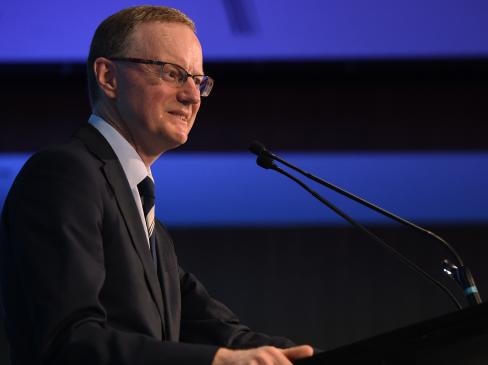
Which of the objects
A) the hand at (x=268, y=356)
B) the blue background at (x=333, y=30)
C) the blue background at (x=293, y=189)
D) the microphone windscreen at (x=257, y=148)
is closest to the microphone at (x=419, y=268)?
the microphone windscreen at (x=257, y=148)

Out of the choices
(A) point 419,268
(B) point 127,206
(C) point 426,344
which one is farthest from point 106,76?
(C) point 426,344

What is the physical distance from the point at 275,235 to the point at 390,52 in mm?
915

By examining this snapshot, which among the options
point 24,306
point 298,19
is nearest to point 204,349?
point 24,306

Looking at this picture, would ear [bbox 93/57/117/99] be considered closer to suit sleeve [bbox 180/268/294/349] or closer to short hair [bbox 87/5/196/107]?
short hair [bbox 87/5/196/107]

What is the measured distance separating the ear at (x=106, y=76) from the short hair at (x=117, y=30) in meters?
0.01

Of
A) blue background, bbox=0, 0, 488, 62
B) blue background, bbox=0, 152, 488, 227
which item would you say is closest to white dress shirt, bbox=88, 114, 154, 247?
blue background, bbox=0, 0, 488, 62

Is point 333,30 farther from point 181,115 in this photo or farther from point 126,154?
point 126,154

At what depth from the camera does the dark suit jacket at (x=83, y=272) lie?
1380 mm

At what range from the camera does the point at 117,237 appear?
1.61 m

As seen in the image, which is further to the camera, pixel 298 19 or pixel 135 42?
pixel 298 19

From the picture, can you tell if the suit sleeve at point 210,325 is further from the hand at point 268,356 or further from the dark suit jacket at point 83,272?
the hand at point 268,356

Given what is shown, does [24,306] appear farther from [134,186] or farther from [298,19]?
[298,19]

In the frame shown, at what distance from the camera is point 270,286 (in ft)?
12.8

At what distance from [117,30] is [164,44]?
0.34ft
